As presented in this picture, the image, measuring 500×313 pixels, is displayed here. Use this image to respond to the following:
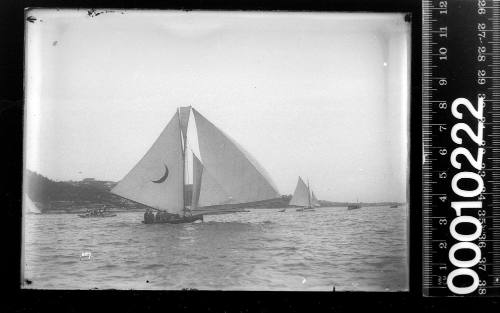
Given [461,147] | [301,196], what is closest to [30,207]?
[301,196]

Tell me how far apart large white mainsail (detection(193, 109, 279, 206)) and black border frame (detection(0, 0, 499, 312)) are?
15.9 inches

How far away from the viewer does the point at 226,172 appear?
226cm

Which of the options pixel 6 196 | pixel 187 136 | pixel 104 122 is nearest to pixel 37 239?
pixel 6 196

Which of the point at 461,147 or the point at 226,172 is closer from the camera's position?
the point at 461,147

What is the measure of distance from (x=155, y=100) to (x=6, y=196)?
74 centimetres

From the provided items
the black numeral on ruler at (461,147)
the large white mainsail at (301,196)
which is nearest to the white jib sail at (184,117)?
the large white mainsail at (301,196)

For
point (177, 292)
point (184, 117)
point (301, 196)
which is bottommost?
point (177, 292)

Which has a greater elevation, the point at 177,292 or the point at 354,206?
the point at 354,206

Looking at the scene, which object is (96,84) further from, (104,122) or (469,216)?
(469,216)

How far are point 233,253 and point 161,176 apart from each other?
0.46m

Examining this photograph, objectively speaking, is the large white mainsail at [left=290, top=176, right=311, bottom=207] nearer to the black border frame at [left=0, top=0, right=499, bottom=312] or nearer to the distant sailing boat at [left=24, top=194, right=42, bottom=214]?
the black border frame at [left=0, top=0, right=499, bottom=312]

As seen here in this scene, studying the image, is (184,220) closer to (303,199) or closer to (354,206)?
(303,199)

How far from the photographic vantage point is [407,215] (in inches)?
85.9

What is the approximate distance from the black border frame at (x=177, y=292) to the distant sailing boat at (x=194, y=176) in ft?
1.20
